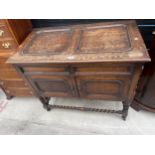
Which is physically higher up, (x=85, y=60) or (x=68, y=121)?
(x=85, y=60)

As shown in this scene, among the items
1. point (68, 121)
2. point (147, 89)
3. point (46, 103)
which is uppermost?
point (147, 89)

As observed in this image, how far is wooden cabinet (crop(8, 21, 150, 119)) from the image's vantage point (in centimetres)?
92

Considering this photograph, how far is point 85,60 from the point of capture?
0.91m

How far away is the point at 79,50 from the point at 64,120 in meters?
0.89

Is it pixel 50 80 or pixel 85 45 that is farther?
pixel 50 80

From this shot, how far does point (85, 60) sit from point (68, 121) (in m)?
0.89

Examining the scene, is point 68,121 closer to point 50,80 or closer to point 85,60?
point 50,80

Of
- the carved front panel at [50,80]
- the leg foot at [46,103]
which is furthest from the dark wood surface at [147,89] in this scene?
the leg foot at [46,103]

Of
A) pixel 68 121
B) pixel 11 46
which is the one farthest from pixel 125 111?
pixel 11 46

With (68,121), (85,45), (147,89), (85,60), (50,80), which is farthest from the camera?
(68,121)

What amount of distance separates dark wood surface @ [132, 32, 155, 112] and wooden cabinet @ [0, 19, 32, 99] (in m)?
1.11

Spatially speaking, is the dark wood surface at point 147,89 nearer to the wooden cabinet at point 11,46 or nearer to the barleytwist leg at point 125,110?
the barleytwist leg at point 125,110

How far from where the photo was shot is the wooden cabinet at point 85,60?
3.01 feet
